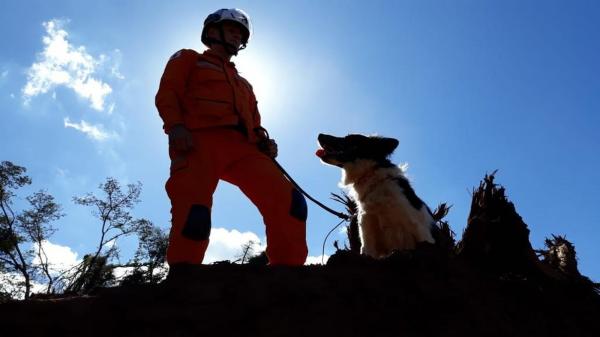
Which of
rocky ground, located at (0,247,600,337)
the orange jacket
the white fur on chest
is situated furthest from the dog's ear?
rocky ground, located at (0,247,600,337)

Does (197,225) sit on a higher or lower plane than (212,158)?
lower

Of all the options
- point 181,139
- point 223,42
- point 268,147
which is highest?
Answer: point 223,42

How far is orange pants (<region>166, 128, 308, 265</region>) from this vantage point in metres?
3.21

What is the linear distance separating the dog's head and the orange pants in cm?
254

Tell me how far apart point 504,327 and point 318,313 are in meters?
0.87

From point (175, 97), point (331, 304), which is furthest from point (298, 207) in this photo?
point (331, 304)

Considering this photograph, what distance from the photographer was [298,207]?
3.66 metres

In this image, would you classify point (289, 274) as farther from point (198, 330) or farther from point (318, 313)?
point (198, 330)

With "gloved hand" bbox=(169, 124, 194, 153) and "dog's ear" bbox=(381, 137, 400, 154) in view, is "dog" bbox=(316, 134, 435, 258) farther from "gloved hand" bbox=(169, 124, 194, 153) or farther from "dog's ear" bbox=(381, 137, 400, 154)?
"gloved hand" bbox=(169, 124, 194, 153)

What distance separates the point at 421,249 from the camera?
2.42 metres

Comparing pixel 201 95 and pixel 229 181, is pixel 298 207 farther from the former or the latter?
pixel 201 95

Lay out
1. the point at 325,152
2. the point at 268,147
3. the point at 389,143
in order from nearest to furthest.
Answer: the point at 268,147
the point at 389,143
the point at 325,152

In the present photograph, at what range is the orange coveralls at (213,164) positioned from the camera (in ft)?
10.7

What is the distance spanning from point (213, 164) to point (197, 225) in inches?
23.4
